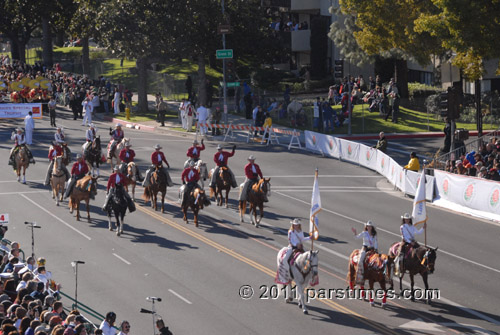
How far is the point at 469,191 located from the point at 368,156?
31.2 feet

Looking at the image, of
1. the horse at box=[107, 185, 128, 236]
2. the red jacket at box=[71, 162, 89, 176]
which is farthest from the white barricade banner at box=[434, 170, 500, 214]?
the red jacket at box=[71, 162, 89, 176]

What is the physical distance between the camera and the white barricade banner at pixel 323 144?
44812mm

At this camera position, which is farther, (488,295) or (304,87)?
(304,87)

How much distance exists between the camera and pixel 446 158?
39.6 meters

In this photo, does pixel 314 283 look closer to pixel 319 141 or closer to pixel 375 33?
pixel 319 141

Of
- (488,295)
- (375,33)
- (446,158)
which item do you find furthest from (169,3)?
(488,295)

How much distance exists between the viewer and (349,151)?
43.8 m

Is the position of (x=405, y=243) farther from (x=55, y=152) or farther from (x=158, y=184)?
(x=55, y=152)

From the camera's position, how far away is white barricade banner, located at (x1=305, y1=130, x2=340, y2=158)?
44.8 m

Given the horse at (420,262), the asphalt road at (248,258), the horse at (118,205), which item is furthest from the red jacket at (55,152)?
the horse at (420,262)

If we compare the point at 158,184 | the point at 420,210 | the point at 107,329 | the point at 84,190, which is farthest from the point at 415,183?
the point at 107,329

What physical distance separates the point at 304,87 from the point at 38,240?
40416mm

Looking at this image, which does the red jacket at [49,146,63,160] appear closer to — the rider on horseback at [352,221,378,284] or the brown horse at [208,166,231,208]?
the brown horse at [208,166,231,208]

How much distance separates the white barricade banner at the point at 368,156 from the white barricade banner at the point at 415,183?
5006mm
